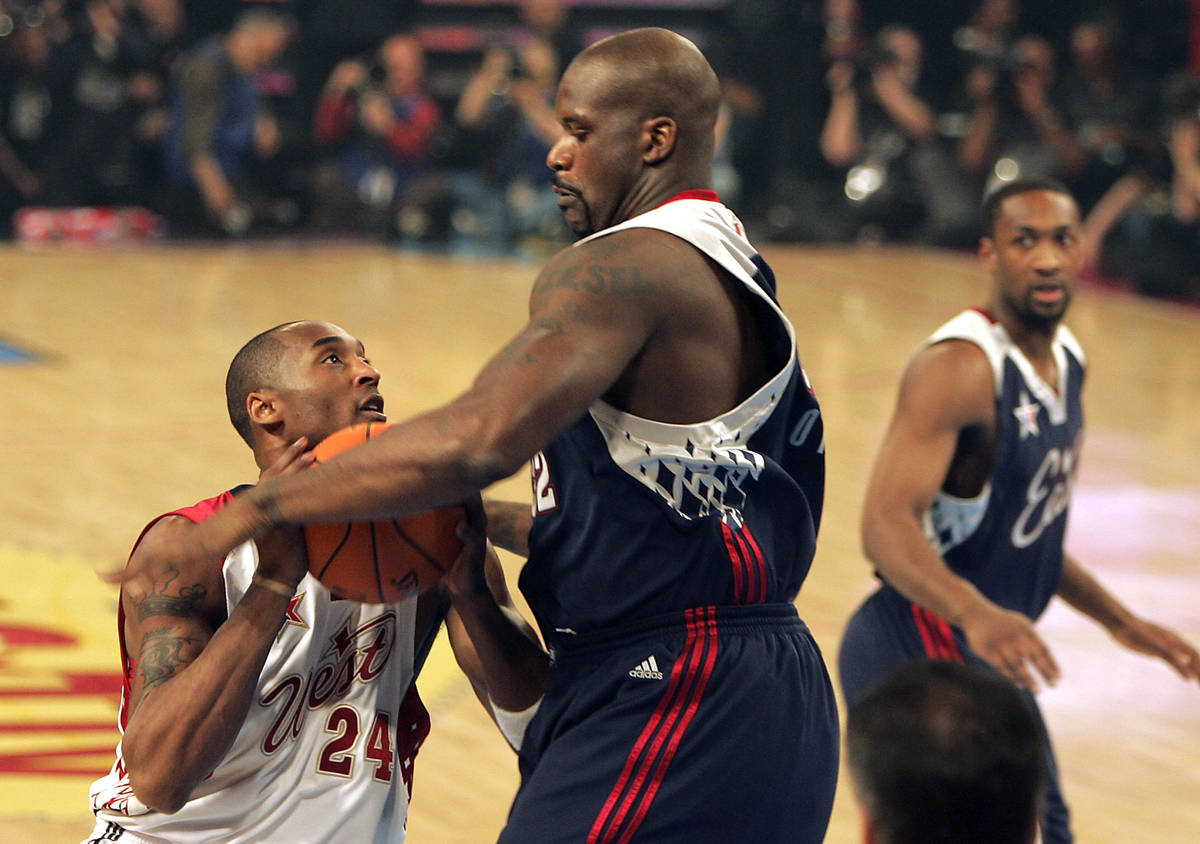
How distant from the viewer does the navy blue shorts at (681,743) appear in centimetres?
241

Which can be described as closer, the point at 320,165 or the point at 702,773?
the point at 702,773

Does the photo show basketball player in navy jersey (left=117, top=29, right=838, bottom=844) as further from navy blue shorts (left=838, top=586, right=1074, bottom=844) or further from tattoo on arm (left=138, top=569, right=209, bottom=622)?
navy blue shorts (left=838, top=586, right=1074, bottom=844)

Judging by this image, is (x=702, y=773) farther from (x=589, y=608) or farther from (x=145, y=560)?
(x=145, y=560)

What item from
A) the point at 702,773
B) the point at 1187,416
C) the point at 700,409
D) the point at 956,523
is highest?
the point at 700,409

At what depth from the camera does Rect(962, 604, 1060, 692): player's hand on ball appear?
2900 mm

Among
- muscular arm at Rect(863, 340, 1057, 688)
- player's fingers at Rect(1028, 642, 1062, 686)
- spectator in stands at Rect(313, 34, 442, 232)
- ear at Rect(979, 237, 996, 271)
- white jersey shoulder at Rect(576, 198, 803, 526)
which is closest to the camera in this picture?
white jersey shoulder at Rect(576, 198, 803, 526)

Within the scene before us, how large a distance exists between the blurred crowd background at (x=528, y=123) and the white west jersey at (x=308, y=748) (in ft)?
35.5

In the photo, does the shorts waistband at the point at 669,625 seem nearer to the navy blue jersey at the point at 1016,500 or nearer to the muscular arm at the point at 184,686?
the muscular arm at the point at 184,686

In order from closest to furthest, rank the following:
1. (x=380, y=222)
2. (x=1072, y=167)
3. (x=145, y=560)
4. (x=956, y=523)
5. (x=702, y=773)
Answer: (x=145, y=560)
(x=702, y=773)
(x=956, y=523)
(x=1072, y=167)
(x=380, y=222)

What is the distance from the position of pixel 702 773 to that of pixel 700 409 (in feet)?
1.77

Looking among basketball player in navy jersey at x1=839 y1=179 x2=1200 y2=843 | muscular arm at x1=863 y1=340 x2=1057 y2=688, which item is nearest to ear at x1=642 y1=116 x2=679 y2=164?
muscular arm at x1=863 y1=340 x2=1057 y2=688

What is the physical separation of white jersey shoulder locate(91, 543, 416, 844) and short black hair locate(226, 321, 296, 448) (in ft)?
0.77

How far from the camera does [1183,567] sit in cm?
668

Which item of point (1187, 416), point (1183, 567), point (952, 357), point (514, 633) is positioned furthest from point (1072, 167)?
point (514, 633)
